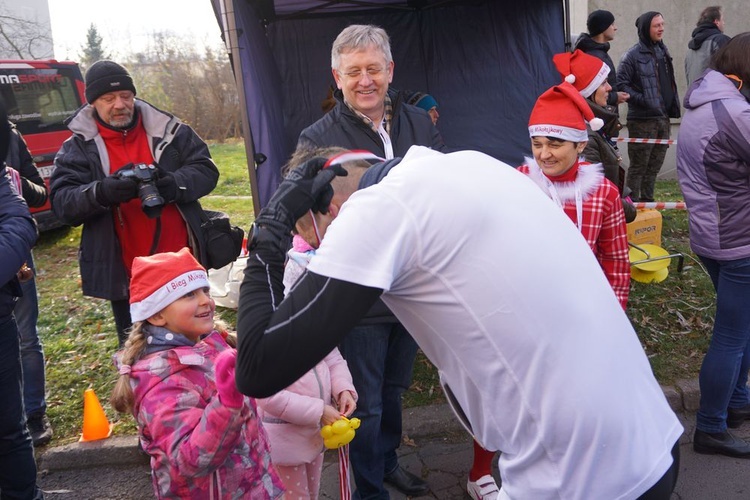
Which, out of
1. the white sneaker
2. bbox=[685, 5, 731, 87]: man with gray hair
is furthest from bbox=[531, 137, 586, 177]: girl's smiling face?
bbox=[685, 5, 731, 87]: man with gray hair

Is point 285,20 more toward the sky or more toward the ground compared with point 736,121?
more toward the sky

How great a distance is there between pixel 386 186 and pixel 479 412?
597mm

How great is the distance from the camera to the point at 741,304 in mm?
3123

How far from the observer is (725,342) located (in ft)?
10.6

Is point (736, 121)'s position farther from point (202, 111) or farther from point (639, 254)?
point (202, 111)

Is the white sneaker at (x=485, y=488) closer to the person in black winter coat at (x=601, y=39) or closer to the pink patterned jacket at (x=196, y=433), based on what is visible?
the pink patterned jacket at (x=196, y=433)

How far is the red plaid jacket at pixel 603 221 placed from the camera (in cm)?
281

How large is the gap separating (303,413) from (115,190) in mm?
1496

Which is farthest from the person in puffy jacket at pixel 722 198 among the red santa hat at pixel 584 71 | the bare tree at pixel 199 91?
the bare tree at pixel 199 91

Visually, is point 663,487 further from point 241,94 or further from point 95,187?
point 241,94

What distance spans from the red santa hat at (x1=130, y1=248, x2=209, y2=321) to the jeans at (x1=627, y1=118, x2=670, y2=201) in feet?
22.0

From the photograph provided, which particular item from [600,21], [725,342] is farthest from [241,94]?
[600,21]

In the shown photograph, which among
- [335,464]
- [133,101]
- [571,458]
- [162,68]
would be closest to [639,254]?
[335,464]

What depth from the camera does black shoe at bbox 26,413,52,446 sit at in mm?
3820
